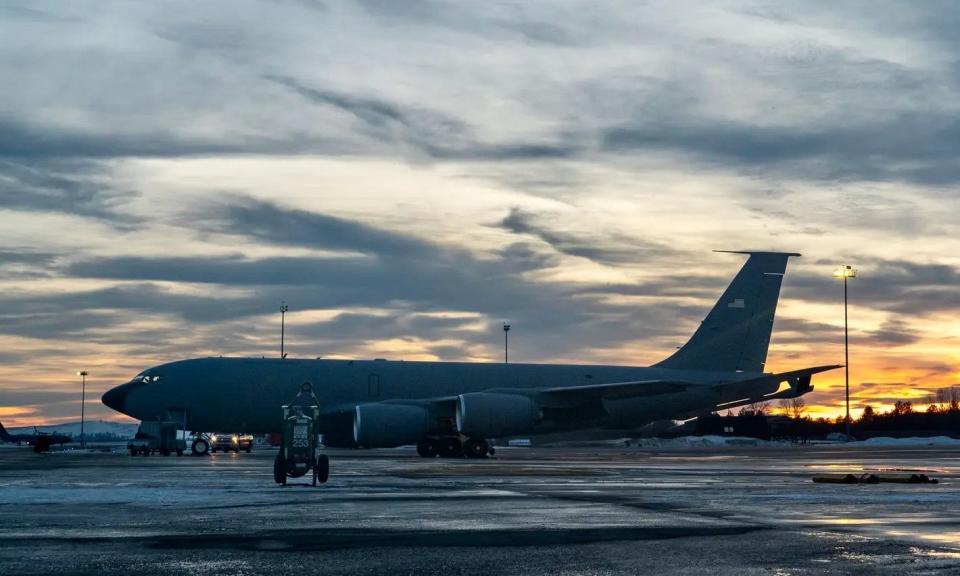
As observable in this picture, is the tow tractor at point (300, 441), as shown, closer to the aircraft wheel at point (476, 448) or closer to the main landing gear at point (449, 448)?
the aircraft wheel at point (476, 448)

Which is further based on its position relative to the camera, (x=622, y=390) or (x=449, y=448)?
(x=622, y=390)

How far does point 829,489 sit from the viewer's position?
2223 centimetres

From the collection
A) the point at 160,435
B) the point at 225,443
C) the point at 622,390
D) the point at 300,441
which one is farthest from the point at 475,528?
the point at 225,443

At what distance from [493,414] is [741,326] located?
17053mm

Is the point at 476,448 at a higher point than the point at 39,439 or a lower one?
lower

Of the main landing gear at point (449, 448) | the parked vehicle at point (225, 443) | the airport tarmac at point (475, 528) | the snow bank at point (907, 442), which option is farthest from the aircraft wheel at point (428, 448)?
the snow bank at point (907, 442)

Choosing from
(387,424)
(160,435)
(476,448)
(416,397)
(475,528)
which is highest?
(416,397)

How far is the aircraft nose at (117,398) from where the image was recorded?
50219mm

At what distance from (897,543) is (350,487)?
12856 millimetres

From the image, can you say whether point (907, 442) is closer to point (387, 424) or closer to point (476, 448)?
point (476, 448)

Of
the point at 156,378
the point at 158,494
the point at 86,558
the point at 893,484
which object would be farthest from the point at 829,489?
the point at 156,378

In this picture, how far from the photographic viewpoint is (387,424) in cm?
4678

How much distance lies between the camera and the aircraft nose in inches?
1977

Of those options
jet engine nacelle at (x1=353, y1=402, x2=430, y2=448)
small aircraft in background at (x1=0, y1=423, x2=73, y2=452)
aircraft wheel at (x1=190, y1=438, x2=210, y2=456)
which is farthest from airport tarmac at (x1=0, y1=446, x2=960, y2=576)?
small aircraft in background at (x1=0, y1=423, x2=73, y2=452)
